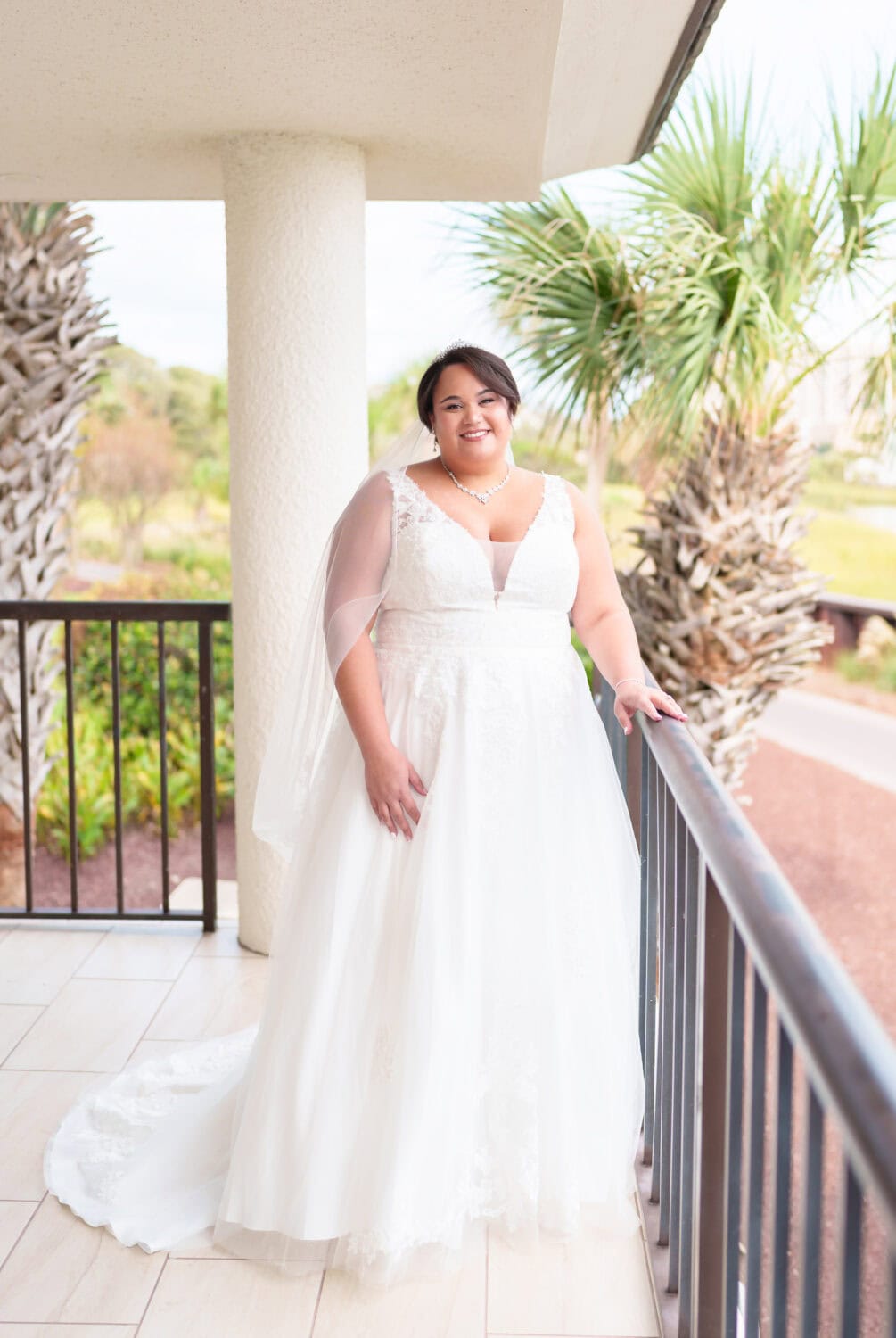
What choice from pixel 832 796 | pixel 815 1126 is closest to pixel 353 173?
pixel 815 1126

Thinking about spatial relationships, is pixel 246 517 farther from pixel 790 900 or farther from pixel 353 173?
pixel 790 900

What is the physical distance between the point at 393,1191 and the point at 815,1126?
46.0 inches

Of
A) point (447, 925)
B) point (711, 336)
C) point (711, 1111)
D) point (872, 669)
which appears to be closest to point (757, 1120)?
point (711, 1111)

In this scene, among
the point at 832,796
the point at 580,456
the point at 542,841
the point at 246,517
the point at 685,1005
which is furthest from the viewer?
the point at 580,456

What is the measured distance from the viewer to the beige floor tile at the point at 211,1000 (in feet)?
10.6

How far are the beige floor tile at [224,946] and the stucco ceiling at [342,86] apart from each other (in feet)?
7.57

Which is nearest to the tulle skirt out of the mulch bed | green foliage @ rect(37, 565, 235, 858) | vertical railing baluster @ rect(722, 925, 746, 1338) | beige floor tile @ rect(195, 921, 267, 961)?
vertical railing baluster @ rect(722, 925, 746, 1338)

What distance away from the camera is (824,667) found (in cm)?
1641

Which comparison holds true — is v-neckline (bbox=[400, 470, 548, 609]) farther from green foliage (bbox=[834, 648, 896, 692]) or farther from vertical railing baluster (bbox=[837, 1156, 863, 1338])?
green foliage (bbox=[834, 648, 896, 692])

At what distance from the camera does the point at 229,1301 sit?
2.11 meters

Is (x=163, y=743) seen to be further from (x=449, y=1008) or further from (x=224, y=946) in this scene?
(x=449, y=1008)

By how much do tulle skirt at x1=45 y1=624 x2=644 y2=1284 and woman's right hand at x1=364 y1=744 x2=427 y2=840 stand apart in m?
0.03

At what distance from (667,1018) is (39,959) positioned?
2181 millimetres

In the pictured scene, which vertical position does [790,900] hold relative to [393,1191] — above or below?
above
